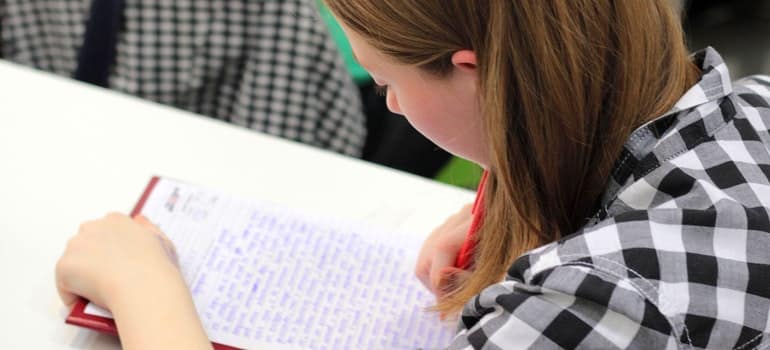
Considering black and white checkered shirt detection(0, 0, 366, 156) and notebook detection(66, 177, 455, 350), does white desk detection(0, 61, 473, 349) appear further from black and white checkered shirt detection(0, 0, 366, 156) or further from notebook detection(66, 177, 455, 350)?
black and white checkered shirt detection(0, 0, 366, 156)

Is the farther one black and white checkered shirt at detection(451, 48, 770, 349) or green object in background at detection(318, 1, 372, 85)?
green object in background at detection(318, 1, 372, 85)

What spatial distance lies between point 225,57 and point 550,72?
72 centimetres

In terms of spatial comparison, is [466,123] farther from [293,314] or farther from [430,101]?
[293,314]

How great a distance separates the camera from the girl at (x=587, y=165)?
1.81 ft

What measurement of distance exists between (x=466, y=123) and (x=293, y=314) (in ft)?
0.80

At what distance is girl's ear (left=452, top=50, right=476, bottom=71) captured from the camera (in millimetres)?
617

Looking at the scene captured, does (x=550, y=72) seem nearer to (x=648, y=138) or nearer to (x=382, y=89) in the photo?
(x=648, y=138)

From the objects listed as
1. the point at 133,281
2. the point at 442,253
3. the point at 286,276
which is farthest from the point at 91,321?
the point at 442,253

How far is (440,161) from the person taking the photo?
1.35m

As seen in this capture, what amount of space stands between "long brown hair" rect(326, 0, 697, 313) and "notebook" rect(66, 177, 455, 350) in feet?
0.59

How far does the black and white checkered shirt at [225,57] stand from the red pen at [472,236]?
48cm

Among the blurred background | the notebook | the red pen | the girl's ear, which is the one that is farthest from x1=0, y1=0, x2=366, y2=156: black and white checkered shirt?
the blurred background

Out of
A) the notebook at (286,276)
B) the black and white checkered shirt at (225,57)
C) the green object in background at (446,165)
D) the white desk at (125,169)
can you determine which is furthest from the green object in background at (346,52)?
the notebook at (286,276)

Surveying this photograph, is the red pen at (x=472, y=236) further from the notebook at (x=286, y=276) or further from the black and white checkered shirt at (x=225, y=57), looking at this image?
the black and white checkered shirt at (x=225, y=57)
